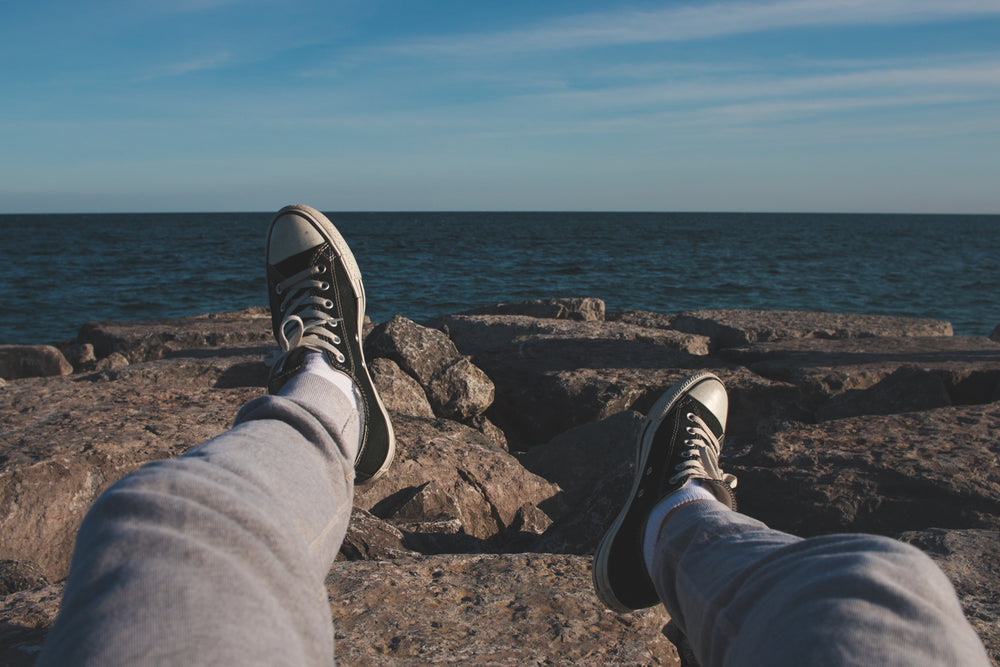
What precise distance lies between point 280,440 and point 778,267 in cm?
2275

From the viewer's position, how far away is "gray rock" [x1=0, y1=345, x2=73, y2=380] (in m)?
5.76

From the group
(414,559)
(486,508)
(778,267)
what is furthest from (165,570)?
(778,267)

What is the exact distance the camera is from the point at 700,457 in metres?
2.10

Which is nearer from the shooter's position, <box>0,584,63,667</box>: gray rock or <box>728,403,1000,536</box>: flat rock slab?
<box>0,584,63,667</box>: gray rock

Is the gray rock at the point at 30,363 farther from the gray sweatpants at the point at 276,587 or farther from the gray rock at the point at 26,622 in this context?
the gray sweatpants at the point at 276,587

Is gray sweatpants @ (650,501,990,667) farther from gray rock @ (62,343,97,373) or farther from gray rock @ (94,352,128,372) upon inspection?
gray rock @ (62,343,97,373)

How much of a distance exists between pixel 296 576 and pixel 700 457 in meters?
1.46

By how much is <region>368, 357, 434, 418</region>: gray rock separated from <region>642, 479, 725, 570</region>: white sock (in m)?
1.91

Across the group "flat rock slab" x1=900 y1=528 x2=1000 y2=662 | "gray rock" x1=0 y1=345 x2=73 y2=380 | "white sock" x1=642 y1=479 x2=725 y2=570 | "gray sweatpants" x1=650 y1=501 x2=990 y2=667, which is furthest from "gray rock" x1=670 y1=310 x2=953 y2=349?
"gray rock" x1=0 y1=345 x2=73 y2=380

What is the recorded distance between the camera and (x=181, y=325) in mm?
6402

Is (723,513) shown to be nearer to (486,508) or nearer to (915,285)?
(486,508)

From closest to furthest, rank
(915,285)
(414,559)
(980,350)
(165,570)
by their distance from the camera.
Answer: (165,570) < (414,559) < (980,350) < (915,285)

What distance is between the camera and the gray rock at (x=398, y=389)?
3547mm

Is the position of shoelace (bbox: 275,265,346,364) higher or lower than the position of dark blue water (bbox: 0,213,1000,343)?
higher
